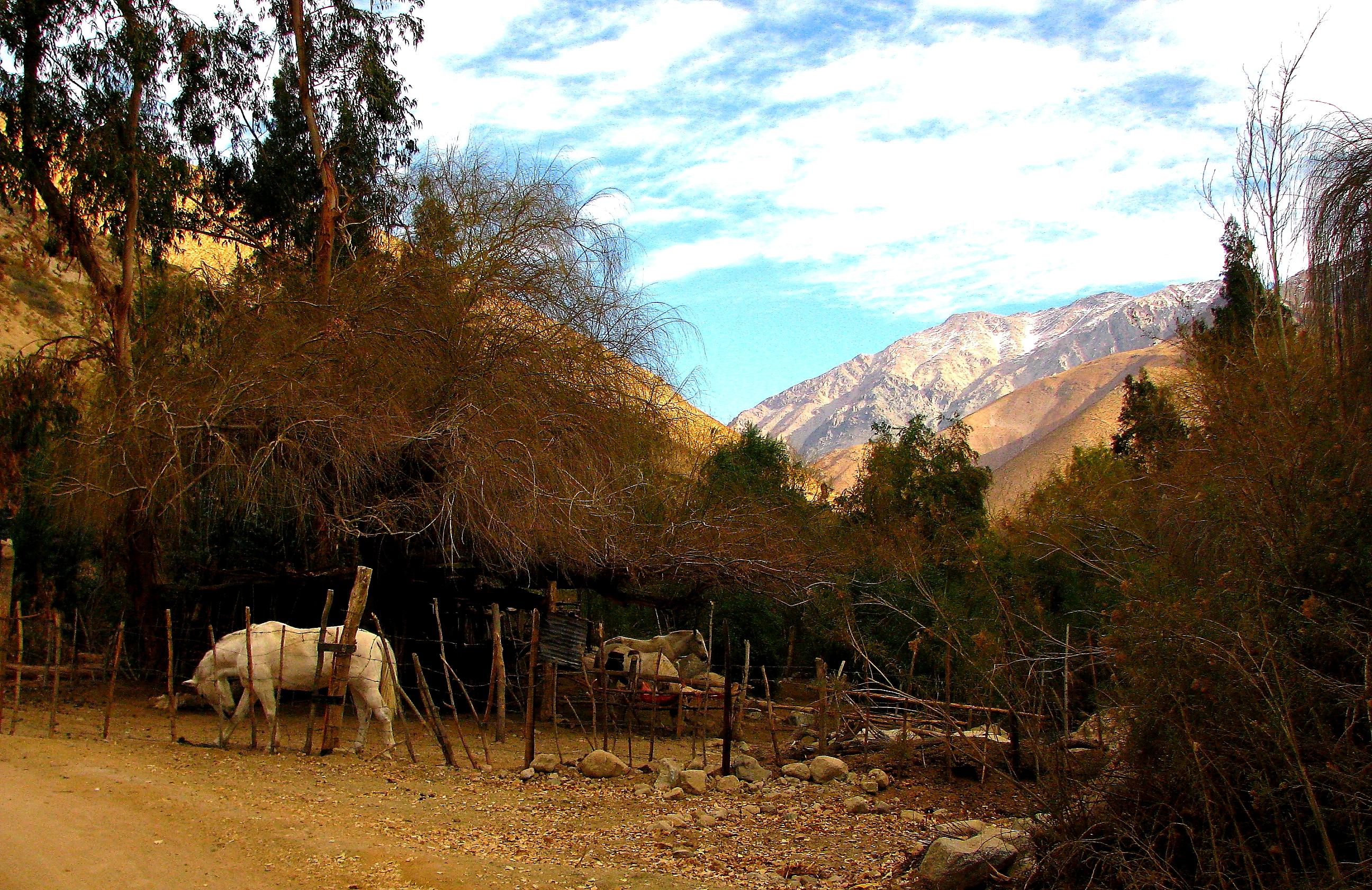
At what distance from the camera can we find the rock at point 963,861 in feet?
22.4

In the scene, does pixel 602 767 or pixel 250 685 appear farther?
pixel 250 685

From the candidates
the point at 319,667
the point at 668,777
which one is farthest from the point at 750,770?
the point at 319,667

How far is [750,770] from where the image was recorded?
11141 millimetres

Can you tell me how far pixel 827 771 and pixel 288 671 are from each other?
647 cm

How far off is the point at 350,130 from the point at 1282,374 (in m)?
17.7

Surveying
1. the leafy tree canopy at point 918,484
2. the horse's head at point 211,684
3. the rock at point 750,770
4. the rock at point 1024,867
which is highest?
the leafy tree canopy at point 918,484

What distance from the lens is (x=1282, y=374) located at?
10.3 m

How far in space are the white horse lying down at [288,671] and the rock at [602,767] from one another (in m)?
2.45

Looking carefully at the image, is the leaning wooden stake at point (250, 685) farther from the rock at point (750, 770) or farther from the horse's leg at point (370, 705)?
the rock at point (750, 770)

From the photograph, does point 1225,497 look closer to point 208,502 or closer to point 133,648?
point 208,502

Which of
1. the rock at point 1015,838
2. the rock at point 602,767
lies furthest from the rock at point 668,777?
the rock at point 1015,838

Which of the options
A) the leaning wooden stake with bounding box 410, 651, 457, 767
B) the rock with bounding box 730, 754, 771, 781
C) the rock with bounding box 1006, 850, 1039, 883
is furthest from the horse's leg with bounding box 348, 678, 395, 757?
the rock with bounding box 1006, 850, 1039, 883

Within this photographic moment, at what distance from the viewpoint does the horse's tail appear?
1206 cm

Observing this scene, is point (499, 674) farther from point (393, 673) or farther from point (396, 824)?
point (396, 824)
